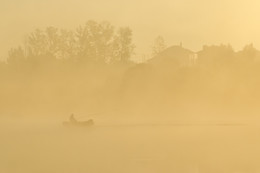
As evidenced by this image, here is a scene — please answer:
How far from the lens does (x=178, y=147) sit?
19062mm

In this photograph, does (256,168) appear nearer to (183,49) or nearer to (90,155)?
(90,155)

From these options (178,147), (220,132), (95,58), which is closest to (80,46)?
(95,58)

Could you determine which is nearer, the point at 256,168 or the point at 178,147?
the point at 256,168

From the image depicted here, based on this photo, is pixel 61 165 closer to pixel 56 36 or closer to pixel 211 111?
pixel 211 111

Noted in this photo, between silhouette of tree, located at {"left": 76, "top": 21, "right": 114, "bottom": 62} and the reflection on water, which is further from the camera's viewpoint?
silhouette of tree, located at {"left": 76, "top": 21, "right": 114, "bottom": 62}

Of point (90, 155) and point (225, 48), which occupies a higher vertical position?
point (225, 48)

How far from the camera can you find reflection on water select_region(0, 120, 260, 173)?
14.5 metres

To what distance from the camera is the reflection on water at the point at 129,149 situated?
14.5 m

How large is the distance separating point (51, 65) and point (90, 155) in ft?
102

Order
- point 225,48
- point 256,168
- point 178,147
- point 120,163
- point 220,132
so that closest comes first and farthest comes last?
point 256,168 < point 120,163 < point 178,147 < point 220,132 < point 225,48

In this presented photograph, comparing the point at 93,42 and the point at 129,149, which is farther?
the point at 93,42

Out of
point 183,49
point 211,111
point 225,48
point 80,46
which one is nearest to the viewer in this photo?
point 211,111

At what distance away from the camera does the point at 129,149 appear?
18.2 meters

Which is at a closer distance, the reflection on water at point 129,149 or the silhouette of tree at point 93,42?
the reflection on water at point 129,149
